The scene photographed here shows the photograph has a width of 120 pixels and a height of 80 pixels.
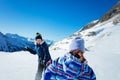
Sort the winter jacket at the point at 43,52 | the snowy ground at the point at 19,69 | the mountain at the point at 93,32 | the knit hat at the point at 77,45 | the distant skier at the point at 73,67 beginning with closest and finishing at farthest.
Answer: the distant skier at the point at 73,67 → the knit hat at the point at 77,45 → the winter jacket at the point at 43,52 → the snowy ground at the point at 19,69 → the mountain at the point at 93,32

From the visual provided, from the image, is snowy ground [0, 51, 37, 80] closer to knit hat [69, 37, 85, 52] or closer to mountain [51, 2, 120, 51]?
knit hat [69, 37, 85, 52]

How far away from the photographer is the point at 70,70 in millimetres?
3557

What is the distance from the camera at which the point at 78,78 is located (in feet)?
11.6

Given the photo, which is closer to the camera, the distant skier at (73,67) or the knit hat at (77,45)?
the distant skier at (73,67)

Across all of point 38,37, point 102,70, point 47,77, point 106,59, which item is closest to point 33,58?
point 106,59

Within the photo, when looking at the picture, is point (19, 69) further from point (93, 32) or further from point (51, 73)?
point (93, 32)

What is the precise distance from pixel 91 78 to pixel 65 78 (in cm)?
36

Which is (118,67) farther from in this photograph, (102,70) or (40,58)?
(40,58)

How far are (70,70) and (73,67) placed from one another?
0.20ft

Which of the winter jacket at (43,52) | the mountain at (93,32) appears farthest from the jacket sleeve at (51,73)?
the mountain at (93,32)

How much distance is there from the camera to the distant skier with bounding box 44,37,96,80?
11.6 feet

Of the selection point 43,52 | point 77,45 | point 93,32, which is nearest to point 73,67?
point 77,45

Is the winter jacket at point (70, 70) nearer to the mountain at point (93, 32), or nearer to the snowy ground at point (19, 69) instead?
the snowy ground at point (19, 69)

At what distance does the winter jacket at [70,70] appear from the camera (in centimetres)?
354
